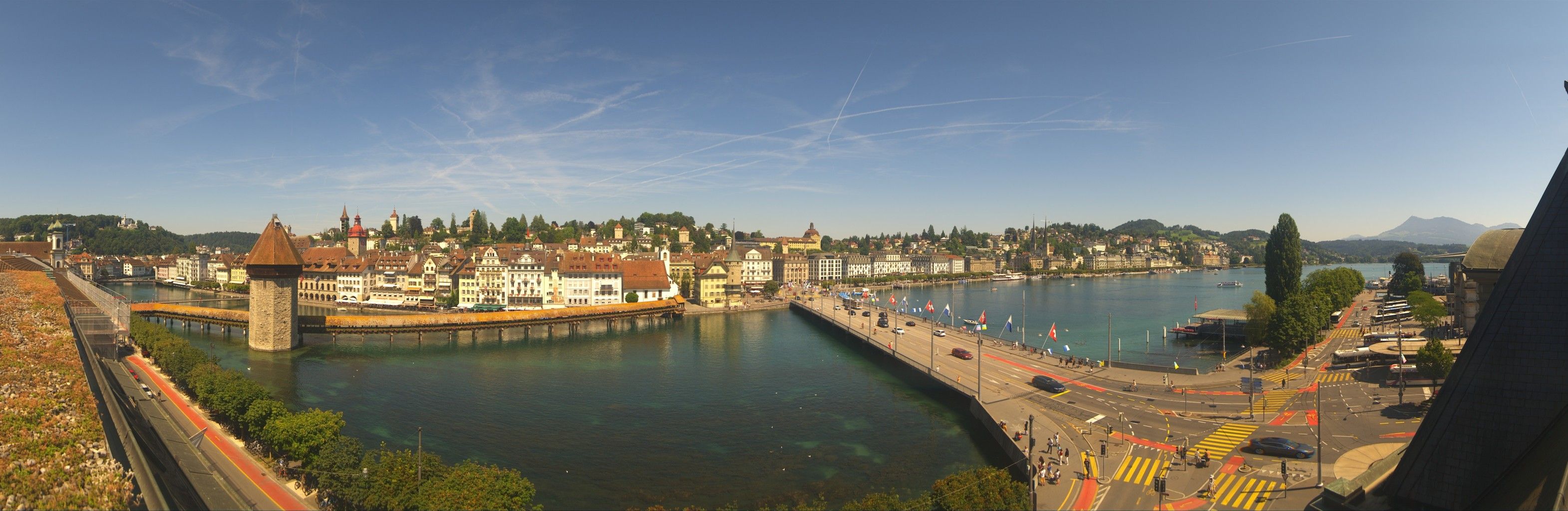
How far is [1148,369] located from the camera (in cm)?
2950

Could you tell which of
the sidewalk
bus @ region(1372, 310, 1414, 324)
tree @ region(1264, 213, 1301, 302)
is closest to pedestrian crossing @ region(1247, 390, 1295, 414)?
tree @ region(1264, 213, 1301, 302)

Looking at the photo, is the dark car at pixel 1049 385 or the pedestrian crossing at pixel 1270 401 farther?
the dark car at pixel 1049 385

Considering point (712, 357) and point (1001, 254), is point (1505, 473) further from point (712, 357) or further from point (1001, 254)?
point (1001, 254)

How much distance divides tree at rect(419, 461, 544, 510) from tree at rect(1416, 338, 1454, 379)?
1205 inches

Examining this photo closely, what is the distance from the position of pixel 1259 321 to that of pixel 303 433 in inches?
1823

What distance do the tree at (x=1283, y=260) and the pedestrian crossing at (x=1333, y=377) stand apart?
62.2 ft

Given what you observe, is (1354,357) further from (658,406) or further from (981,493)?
(658,406)

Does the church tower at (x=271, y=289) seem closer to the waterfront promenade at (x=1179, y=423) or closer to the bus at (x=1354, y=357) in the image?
the waterfront promenade at (x=1179, y=423)

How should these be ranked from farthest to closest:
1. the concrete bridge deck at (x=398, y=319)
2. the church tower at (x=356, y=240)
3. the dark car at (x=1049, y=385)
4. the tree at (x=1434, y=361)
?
the church tower at (x=356, y=240)
the concrete bridge deck at (x=398, y=319)
the dark car at (x=1049, y=385)
the tree at (x=1434, y=361)

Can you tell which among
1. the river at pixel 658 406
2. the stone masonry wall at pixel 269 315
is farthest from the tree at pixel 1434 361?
the stone masonry wall at pixel 269 315

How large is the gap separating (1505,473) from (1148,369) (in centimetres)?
1973

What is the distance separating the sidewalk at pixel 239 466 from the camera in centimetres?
1579

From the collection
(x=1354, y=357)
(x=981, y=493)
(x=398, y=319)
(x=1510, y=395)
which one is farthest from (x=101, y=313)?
(x=1354, y=357)

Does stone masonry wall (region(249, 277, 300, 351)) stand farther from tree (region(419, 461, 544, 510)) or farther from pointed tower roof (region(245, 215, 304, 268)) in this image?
tree (region(419, 461, 544, 510))
